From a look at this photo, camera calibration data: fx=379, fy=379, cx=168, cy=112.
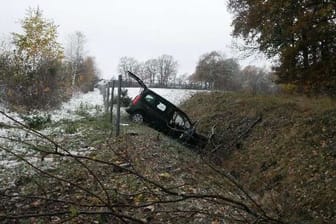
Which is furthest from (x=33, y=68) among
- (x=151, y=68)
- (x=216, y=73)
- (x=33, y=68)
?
(x=151, y=68)

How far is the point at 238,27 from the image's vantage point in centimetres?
2114

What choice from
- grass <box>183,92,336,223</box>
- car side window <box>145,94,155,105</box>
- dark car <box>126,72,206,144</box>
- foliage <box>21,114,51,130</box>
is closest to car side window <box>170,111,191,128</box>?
dark car <box>126,72,206,144</box>

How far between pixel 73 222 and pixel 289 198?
4669 millimetres

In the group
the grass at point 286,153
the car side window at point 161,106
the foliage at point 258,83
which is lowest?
the grass at point 286,153

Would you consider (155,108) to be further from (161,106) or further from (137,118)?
(137,118)

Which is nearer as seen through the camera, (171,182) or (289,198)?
(171,182)

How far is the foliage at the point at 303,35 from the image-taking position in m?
11.5

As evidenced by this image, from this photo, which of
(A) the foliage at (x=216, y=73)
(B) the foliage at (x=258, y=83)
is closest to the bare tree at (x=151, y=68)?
(B) the foliage at (x=258, y=83)

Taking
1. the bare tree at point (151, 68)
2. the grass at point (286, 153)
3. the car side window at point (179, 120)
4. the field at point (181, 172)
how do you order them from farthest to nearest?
the bare tree at point (151, 68) < the car side window at point (179, 120) < the grass at point (286, 153) < the field at point (181, 172)

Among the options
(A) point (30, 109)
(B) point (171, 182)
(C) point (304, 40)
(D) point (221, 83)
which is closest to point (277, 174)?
(B) point (171, 182)

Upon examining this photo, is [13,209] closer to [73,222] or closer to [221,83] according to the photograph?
[73,222]

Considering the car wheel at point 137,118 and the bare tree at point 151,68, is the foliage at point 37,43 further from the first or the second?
the bare tree at point 151,68

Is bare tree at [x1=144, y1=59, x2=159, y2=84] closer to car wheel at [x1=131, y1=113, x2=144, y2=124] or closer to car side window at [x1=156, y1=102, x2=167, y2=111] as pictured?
car wheel at [x1=131, y1=113, x2=144, y2=124]

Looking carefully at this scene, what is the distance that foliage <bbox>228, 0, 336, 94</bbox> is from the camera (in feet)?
37.8
